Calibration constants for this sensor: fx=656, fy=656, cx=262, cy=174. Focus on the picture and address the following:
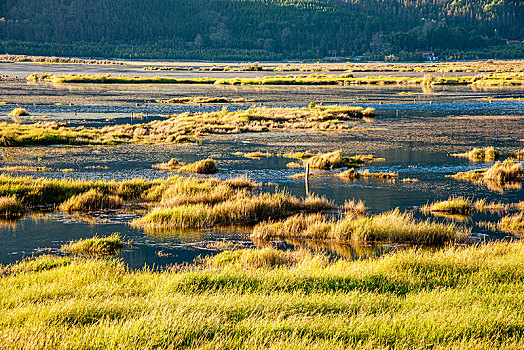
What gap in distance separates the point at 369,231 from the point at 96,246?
9.96m

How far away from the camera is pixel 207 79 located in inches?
6225

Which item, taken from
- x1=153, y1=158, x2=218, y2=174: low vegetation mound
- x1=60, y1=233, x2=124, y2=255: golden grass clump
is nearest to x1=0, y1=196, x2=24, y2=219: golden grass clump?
x1=60, y1=233, x2=124, y2=255: golden grass clump

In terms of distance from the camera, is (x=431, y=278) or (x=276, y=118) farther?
(x=276, y=118)

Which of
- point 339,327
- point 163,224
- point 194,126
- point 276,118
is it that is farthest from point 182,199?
point 276,118

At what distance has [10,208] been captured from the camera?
28.7 meters

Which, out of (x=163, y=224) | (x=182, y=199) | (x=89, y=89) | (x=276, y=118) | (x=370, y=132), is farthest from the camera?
(x=89, y=89)

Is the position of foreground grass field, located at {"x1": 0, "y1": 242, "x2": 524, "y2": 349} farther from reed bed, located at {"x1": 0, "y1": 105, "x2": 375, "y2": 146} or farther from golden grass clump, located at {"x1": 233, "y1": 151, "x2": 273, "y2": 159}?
reed bed, located at {"x1": 0, "y1": 105, "x2": 375, "y2": 146}

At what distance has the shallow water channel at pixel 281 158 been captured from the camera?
2448 centimetres

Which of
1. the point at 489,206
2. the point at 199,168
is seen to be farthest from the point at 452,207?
the point at 199,168

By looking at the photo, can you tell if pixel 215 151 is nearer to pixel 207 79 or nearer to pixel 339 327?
pixel 339 327

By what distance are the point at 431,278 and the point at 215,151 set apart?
34550mm

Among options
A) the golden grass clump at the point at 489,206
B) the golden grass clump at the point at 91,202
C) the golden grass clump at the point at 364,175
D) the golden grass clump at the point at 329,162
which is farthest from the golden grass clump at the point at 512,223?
the golden grass clump at the point at 91,202

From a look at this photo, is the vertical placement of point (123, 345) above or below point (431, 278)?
above

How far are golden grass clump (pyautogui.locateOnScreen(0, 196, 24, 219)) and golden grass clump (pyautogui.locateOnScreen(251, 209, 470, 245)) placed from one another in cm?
1089
